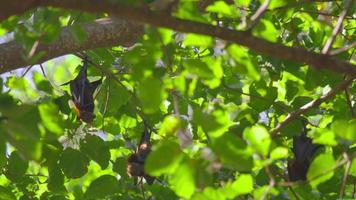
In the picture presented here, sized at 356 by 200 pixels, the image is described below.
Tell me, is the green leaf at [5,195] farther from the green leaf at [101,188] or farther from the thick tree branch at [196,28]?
the thick tree branch at [196,28]

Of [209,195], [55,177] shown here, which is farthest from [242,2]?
[209,195]

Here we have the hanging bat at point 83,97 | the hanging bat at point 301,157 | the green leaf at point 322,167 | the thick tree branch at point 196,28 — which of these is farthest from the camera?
the hanging bat at point 83,97

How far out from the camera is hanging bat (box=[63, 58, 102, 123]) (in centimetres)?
298

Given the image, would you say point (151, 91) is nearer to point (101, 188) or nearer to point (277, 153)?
point (277, 153)

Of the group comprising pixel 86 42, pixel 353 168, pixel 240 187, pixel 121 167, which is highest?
pixel 240 187

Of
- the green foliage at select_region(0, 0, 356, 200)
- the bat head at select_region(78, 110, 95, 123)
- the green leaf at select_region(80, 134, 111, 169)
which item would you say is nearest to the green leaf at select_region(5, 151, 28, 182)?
the green foliage at select_region(0, 0, 356, 200)

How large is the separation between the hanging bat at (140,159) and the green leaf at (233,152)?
4.55 ft

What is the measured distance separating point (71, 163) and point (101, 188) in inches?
6.8

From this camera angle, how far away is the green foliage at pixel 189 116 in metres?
1.61

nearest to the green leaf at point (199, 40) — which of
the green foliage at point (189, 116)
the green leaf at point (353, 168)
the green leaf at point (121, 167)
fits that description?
the green foliage at point (189, 116)

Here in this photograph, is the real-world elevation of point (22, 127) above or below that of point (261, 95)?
above

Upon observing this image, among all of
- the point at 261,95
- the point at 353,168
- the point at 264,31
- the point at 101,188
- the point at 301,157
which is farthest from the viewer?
the point at 261,95

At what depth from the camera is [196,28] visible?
5.13 feet

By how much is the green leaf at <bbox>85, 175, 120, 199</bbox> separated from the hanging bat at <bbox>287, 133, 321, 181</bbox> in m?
0.76
